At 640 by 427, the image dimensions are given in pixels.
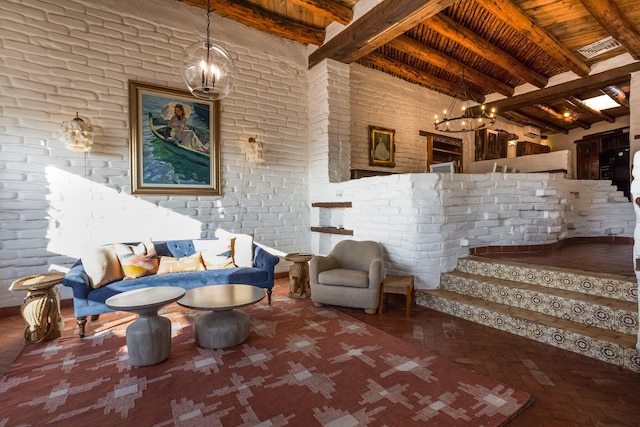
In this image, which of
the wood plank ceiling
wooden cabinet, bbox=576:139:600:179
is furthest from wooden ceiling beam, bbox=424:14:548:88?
wooden cabinet, bbox=576:139:600:179

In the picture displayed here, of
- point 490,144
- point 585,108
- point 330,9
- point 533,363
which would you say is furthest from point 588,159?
point 533,363

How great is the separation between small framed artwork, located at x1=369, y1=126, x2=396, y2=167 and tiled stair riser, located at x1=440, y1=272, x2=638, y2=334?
9.78 ft

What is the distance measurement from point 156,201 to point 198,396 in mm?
2904

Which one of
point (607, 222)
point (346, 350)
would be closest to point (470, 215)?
point (346, 350)

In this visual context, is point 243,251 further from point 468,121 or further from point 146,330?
point 468,121

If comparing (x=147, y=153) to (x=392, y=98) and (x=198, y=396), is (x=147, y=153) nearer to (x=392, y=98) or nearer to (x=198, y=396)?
(x=198, y=396)

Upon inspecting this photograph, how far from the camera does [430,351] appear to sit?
2.51 metres

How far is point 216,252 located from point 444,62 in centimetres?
521

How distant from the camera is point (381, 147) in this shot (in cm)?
607

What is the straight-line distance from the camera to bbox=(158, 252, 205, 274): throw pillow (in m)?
3.45

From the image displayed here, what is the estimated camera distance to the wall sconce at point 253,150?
462 centimetres

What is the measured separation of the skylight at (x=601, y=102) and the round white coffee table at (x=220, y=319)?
9.35 meters

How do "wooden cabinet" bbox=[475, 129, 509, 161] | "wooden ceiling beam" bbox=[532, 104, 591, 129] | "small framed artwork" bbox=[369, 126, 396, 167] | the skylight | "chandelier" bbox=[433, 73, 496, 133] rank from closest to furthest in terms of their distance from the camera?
"chandelier" bbox=[433, 73, 496, 133] < "small framed artwork" bbox=[369, 126, 396, 167] < the skylight < "wooden ceiling beam" bbox=[532, 104, 591, 129] < "wooden cabinet" bbox=[475, 129, 509, 161]

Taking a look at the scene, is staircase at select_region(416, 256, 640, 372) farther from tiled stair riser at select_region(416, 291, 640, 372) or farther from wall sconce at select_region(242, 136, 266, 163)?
wall sconce at select_region(242, 136, 266, 163)
